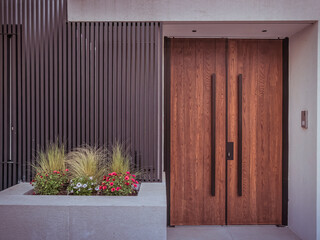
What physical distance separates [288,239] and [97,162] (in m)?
3.03

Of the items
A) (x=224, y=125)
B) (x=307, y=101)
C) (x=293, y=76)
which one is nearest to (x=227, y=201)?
(x=224, y=125)

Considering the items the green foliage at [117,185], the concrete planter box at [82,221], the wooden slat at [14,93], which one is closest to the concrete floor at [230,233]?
the green foliage at [117,185]

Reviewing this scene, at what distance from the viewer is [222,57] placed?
4.69 m

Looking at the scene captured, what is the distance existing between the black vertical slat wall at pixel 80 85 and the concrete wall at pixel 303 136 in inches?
83.4

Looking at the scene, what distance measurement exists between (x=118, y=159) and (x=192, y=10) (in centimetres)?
223

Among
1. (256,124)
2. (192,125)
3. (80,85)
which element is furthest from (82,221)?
(256,124)

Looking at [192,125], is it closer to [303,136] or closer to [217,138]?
[217,138]

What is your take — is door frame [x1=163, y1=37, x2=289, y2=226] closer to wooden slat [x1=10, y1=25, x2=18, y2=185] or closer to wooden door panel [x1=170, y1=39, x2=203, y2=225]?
wooden door panel [x1=170, y1=39, x2=203, y2=225]

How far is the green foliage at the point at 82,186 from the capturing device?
10.8ft

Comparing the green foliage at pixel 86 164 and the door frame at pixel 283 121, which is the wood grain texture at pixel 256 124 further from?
the green foliage at pixel 86 164

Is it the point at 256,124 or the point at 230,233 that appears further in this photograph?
the point at 256,124

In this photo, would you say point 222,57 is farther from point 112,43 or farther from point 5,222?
point 5,222

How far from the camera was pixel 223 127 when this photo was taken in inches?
185

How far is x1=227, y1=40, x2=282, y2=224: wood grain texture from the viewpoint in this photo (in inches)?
185
